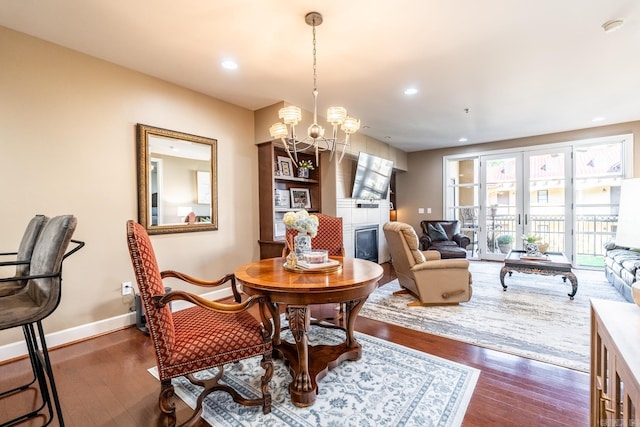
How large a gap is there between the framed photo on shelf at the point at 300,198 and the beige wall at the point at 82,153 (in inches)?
63.7

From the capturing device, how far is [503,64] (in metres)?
2.82

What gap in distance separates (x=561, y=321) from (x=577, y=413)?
1.60 metres

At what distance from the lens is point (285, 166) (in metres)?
Result: 4.38

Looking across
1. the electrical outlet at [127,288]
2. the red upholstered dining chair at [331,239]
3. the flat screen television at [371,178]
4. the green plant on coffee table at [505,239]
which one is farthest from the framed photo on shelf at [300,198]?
the green plant on coffee table at [505,239]

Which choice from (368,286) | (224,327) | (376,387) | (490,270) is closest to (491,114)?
(490,270)

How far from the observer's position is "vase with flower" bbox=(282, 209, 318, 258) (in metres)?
2.04

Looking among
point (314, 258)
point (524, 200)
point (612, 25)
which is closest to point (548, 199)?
point (524, 200)

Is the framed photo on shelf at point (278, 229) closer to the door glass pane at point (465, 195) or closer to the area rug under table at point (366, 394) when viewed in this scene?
the area rug under table at point (366, 394)

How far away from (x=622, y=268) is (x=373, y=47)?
405 centimetres

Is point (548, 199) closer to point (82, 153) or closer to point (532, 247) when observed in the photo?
point (532, 247)

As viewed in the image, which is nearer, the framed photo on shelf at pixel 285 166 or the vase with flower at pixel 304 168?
the framed photo on shelf at pixel 285 166

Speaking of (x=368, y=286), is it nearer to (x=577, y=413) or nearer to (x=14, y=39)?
(x=577, y=413)

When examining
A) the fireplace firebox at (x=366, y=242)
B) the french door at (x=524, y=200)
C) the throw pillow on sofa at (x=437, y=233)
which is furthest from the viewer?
the throw pillow on sofa at (x=437, y=233)

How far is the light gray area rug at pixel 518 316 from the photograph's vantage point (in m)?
2.33
